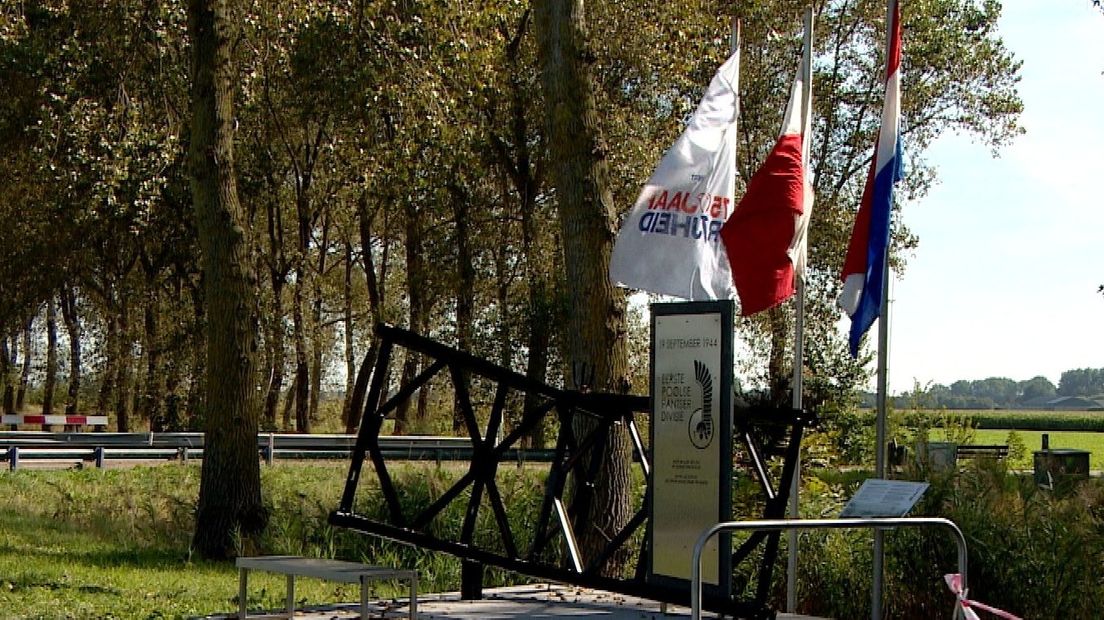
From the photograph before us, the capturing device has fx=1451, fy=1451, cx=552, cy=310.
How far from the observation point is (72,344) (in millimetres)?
53344

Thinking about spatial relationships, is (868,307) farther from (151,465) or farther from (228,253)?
(151,465)

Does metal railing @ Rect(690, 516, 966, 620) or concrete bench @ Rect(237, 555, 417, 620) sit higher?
metal railing @ Rect(690, 516, 966, 620)

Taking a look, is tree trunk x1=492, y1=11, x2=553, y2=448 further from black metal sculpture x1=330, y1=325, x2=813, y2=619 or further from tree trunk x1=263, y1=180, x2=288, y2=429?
black metal sculpture x1=330, y1=325, x2=813, y2=619

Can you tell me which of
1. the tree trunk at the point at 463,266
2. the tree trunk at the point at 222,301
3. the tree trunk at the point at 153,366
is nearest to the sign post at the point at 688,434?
the tree trunk at the point at 222,301

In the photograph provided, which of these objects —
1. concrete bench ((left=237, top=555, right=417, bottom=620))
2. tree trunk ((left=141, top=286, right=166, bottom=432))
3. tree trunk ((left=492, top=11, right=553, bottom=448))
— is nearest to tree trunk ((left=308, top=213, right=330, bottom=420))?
tree trunk ((left=141, top=286, right=166, bottom=432))

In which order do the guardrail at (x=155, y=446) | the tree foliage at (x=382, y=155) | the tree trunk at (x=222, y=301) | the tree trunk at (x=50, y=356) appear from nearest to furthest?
the tree trunk at (x=222, y=301) → the tree foliage at (x=382, y=155) → the guardrail at (x=155, y=446) → the tree trunk at (x=50, y=356)

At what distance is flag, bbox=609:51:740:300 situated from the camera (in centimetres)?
1270

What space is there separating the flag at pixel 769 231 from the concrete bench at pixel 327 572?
143 inches

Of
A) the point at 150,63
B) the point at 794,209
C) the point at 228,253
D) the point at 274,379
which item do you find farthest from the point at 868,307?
the point at 274,379

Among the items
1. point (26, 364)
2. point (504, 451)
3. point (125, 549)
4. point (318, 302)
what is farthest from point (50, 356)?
point (504, 451)

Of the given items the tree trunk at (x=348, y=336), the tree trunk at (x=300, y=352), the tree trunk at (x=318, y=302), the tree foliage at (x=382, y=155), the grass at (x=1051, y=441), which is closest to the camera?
the grass at (x=1051, y=441)

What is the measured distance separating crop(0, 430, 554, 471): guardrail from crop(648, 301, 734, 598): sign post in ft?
57.8

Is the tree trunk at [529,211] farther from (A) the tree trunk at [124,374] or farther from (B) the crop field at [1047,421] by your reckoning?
(B) the crop field at [1047,421]

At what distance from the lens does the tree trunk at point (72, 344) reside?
53.0 m
